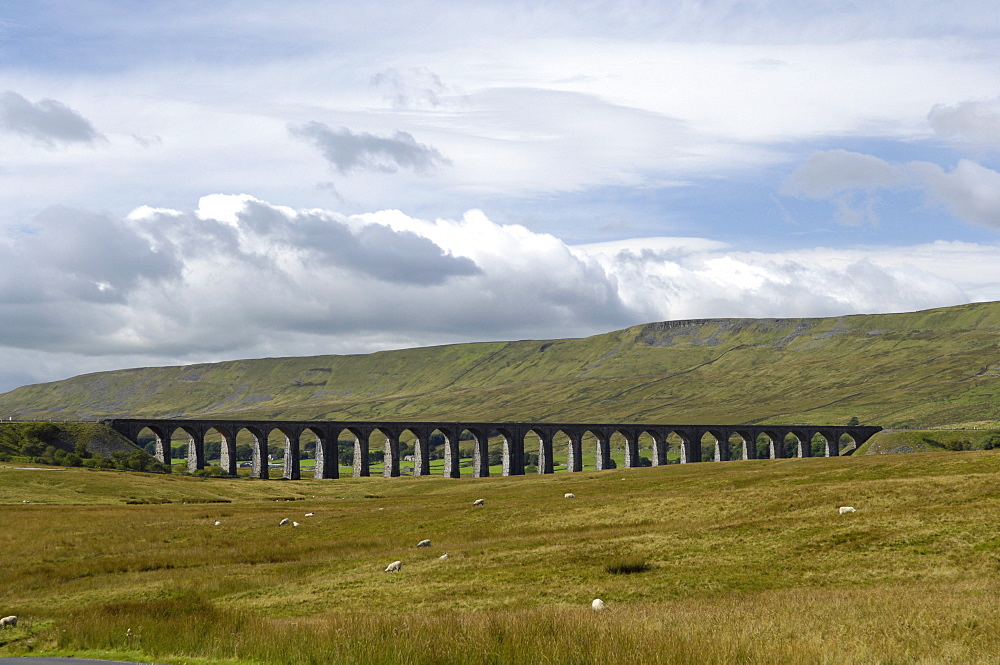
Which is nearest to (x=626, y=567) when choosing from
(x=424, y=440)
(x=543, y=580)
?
(x=543, y=580)

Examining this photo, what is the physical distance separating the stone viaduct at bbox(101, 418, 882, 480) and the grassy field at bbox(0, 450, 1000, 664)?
75125 millimetres

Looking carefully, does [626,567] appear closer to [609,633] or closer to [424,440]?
[609,633]

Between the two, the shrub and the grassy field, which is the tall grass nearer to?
the grassy field

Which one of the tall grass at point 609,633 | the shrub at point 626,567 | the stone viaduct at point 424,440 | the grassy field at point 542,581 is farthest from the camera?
the stone viaduct at point 424,440

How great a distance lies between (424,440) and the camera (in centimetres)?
15325

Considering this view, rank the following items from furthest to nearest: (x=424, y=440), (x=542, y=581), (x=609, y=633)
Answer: (x=424, y=440) → (x=542, y=581) → (x=609, y=633)

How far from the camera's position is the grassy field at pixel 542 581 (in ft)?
56.2

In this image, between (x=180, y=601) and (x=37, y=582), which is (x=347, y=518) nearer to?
(x=37, y=582)

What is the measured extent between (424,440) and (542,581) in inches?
4979

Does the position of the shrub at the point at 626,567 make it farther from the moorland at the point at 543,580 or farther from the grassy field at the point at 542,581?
the grassy field at the point at 542,581

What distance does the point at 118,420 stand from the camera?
13075 centimetres

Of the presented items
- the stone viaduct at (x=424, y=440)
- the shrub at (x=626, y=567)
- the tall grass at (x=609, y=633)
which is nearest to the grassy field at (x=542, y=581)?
the tall grass at (x=609, y=633)

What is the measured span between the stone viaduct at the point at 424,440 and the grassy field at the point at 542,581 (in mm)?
75125

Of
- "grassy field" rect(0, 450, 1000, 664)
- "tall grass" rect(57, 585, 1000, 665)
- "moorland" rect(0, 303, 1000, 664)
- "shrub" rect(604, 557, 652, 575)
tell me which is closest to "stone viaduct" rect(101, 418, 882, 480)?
"moorland" rect(0, 303, 1000, 664)
